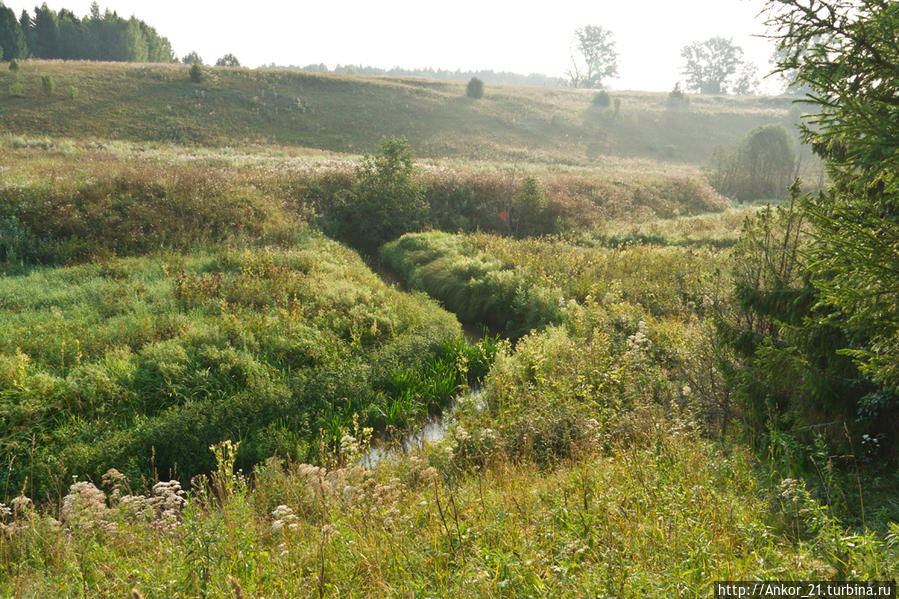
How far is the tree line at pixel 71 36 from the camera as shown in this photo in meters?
55.9

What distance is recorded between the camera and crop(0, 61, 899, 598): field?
3752 millimetres

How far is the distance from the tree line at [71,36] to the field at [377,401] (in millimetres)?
49485

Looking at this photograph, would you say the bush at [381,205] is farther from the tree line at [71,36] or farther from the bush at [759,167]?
the tree line at [71,36]

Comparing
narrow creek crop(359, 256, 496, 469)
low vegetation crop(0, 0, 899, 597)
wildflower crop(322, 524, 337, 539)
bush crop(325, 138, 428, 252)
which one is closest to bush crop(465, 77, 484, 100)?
bush crop(325, 138, 428, 252)

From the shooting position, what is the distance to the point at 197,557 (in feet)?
12.2

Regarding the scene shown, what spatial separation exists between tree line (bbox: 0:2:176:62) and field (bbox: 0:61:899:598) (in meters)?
49.5

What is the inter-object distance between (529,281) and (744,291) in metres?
8.28

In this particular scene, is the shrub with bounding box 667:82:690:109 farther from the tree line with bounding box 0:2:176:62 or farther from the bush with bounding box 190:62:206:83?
the tree line with bounding box 0:2:176:62

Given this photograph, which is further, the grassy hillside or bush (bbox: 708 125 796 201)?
bush (bbox: 708 125 796 201)

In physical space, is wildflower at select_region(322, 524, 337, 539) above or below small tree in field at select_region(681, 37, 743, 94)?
below

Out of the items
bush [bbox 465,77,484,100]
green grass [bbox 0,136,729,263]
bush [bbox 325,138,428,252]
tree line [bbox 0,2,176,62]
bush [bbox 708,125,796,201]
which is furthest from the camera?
bush [bbox 465,77,484,100]

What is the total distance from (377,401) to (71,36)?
282 ft

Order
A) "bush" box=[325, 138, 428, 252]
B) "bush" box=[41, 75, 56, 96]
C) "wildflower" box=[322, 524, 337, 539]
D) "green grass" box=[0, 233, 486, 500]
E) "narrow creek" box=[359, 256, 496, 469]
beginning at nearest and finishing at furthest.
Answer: "wildflower" box=[322, 524, 337, 539] < "green grass" box=[0, 233, 486, 500] < "narrow creek" box=[359, 256, 496, 469] < "bush" box=[325, 138, 428, 252] < "bush" box=[41, 75, 56, 96]

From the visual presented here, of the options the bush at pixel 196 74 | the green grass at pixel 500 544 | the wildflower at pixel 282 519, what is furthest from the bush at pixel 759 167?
the bush at pixel 196 74
